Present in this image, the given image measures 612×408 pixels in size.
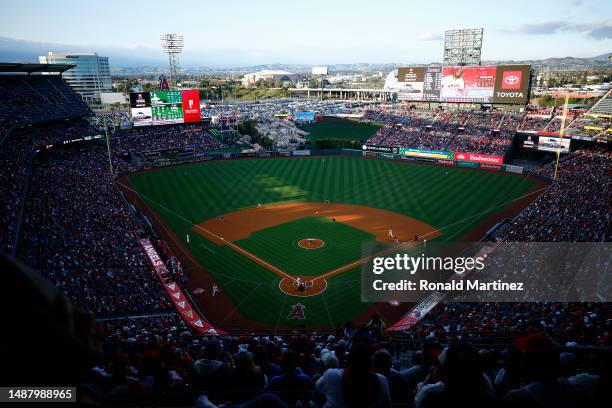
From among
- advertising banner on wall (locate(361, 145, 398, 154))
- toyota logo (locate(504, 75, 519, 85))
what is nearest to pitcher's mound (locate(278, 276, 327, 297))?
advertising banner on wall (locate(361, 145, 398, 154))

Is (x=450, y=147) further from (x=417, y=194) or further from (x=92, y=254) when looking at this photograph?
(x=92, y=254)

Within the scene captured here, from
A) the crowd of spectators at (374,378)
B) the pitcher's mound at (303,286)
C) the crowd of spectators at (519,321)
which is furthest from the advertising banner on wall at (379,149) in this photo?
the crowd of spectators at (374,378)

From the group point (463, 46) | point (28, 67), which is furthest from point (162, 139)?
point (463, 46)

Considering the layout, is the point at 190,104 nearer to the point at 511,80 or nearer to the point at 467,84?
the point at 467,84

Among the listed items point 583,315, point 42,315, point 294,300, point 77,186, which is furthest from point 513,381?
point 77,186

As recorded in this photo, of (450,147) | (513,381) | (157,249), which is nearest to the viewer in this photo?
(513,381)

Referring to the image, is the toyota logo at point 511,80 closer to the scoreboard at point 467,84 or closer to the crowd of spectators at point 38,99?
the scoreboard at point 467,84
